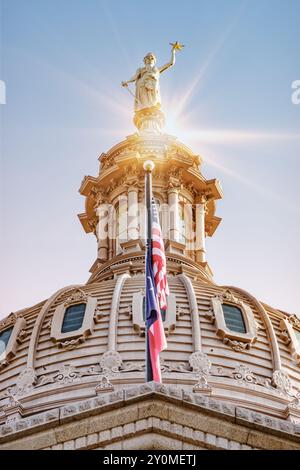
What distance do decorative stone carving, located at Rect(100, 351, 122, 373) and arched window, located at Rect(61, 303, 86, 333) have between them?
2.65 meters

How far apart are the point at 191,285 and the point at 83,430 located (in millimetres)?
32076

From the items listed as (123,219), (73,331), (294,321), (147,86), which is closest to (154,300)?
(73,331)

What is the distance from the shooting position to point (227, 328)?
164 ft

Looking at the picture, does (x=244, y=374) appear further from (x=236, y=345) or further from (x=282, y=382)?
(x=236, y=345)

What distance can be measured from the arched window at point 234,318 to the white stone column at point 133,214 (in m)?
11.1

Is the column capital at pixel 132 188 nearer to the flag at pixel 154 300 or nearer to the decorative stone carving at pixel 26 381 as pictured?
the decorative stone carving at pixel 26 381

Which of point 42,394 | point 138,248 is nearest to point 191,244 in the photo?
point 138,248

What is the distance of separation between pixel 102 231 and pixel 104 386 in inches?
835

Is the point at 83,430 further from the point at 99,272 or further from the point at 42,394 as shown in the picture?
the point at 99,272

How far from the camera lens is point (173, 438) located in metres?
21.4

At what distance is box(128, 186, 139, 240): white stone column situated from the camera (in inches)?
2454

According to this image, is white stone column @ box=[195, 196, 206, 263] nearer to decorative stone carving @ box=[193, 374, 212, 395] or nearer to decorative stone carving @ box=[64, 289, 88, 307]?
decorative stone carving @ box=[64, 289, 88, 307]

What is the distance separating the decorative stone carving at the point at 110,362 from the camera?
153 ft
